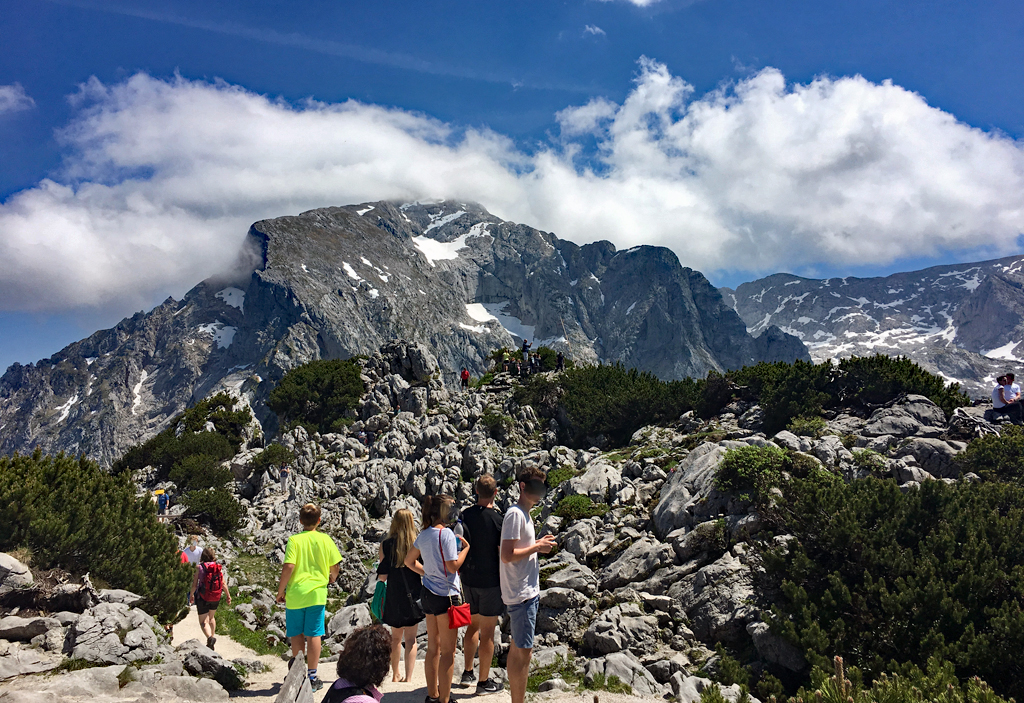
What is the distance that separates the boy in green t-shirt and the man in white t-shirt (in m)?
2.59

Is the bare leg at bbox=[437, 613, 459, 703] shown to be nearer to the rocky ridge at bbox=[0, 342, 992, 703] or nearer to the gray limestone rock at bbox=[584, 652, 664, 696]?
the rocky ridge at bbox=[0, 342, 992, 703]

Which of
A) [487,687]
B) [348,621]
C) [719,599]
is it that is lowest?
[348,621]

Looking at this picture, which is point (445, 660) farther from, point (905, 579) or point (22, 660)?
point (905, 579)

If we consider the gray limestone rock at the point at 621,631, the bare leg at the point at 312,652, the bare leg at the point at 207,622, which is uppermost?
the bare leg at the point at 312,652

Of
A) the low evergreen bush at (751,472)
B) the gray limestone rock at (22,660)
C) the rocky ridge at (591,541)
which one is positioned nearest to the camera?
the gray limestone rock at (22,660)

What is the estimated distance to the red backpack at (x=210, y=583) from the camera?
11016 mm

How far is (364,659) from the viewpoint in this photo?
157 inches

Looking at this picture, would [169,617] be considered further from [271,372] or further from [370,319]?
[370,319]

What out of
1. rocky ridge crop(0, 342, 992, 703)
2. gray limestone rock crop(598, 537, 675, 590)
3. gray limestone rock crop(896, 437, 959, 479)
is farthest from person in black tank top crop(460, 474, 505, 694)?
gray limestone rock crop(896, 437, 959, 479)

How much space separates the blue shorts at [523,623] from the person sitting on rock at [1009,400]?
18621 mm

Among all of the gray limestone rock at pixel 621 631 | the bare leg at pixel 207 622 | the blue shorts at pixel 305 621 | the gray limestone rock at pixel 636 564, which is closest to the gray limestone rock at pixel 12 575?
the bare leg at pixel 207 622

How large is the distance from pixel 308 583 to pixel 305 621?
57 cm

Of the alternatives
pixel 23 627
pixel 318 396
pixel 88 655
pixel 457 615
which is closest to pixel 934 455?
pixel 457 615

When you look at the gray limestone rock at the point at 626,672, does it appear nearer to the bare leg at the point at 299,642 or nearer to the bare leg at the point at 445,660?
the bare leg at the point at 445,660
